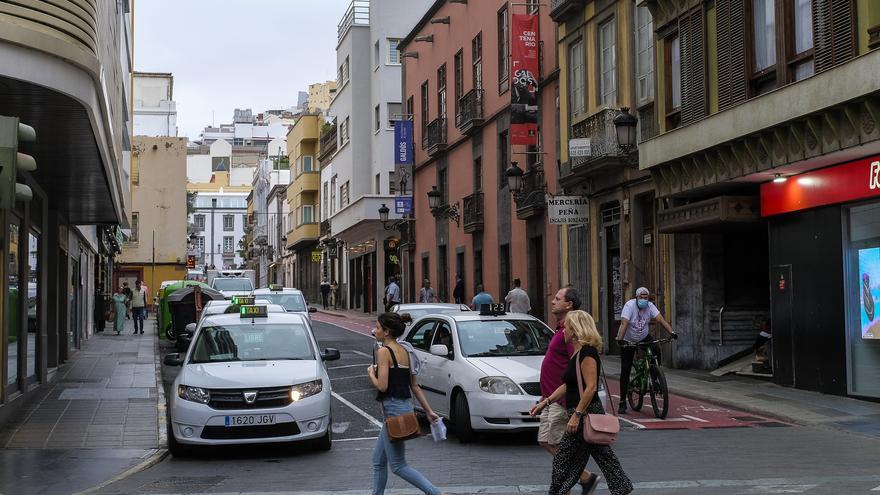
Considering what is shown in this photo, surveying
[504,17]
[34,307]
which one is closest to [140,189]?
[504,17]

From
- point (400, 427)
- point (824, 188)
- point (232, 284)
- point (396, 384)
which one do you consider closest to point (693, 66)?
point (824, 188)

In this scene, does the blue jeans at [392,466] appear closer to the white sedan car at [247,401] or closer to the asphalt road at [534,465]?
the asphalt road at [534,465]

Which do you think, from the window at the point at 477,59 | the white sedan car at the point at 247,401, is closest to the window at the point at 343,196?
the window at the point at 477,59

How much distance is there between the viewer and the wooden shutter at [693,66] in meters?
19.7

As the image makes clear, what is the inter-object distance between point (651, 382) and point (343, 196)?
4342 cm

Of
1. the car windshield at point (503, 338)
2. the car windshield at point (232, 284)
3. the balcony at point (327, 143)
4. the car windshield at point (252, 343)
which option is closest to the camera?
the car windshield at point (252, 343)

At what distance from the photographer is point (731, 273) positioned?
20.8m

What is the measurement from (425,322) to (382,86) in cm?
3663

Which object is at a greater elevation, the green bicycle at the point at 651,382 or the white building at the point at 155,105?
the white building at the point at 155,105

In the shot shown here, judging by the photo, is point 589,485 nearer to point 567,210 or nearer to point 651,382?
point 651,382

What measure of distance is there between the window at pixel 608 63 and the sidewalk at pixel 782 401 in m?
7.42

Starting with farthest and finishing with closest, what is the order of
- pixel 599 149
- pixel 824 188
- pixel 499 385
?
1. pixel 599 149
2. pixel 824 188
3. pixel 499 385

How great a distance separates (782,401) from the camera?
1559cm

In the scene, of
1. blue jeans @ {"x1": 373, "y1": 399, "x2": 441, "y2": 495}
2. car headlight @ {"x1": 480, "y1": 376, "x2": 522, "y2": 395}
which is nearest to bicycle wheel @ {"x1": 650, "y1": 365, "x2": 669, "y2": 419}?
car headlight @ {"x1": 480, "y1": 376, "x2": 522, "y2": 395}
